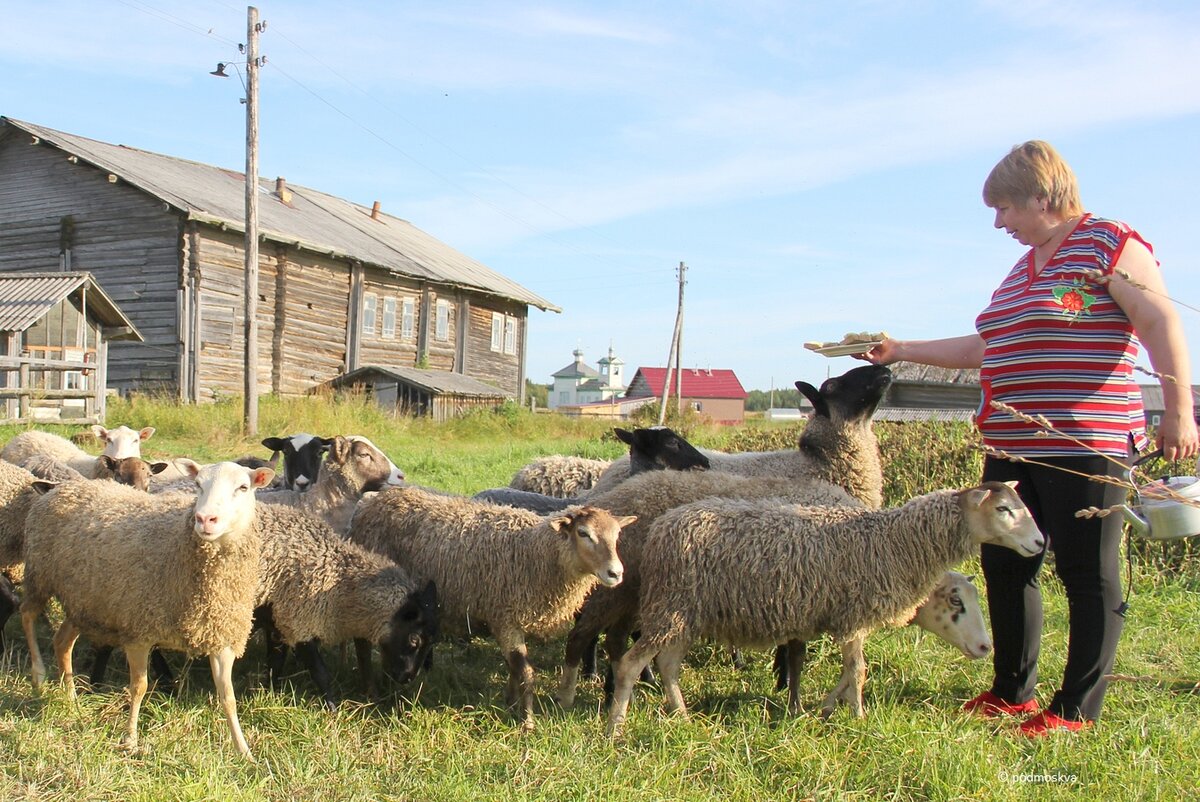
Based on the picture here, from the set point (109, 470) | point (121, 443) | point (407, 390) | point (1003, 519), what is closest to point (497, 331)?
point (407, 390)

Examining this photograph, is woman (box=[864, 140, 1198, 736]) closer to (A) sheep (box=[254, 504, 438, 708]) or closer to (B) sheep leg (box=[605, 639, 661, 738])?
(B) sheep leg (box=[605, 639, 661, 738])

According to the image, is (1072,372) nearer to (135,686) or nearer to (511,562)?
(511,562)

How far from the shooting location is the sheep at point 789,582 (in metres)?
4.57

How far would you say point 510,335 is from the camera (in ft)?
117

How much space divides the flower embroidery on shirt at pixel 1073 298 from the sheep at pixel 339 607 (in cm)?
327

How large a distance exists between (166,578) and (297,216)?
2531 cm

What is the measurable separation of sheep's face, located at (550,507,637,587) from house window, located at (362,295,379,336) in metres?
24.0

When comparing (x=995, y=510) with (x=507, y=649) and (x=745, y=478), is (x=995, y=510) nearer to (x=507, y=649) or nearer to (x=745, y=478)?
(x=745, y=478)

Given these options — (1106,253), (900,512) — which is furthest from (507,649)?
(1106,253)

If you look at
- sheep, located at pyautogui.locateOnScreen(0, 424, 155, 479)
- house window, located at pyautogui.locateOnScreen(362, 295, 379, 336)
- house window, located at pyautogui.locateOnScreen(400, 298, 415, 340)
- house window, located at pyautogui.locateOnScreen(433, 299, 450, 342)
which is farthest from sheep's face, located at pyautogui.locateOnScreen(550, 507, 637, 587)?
house window, located at pyautogui.locateOnScreen(433, 299, 450, 342)

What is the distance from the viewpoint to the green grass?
373 centimetres

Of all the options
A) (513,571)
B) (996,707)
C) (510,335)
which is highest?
(510,335)

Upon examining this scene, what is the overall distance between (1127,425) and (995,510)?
0.63 m

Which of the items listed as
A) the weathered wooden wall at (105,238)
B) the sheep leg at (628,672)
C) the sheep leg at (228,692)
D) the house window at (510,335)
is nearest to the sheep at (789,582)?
the sheep leg at (628,672)
